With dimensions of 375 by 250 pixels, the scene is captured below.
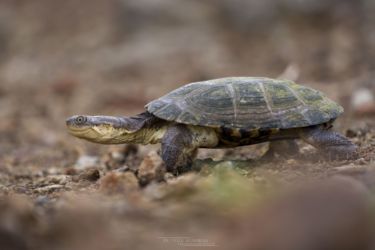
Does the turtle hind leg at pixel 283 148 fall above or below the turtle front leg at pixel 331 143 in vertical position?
above

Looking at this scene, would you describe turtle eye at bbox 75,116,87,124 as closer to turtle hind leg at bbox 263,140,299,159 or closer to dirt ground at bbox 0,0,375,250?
dirt ground at bbox 0,0,375,250

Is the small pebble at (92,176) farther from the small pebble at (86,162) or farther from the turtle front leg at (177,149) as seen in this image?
the small pebble at (86,162)

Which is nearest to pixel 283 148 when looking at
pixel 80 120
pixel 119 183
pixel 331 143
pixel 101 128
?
pixel 331 143

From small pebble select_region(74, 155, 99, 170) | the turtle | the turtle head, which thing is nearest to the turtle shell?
the turtle

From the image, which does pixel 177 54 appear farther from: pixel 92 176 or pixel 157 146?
pixel 92 176

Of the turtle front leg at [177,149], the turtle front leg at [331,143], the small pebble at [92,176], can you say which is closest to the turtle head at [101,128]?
Result: the small pebble at [92,176]

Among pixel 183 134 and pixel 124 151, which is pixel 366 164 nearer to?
pixel 183 134
